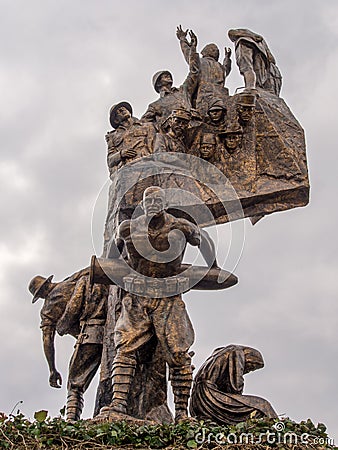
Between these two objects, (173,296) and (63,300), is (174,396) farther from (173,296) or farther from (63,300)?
(63,300)

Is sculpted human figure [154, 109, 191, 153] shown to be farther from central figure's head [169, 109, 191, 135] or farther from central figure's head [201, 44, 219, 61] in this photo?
central figure's head [201, 44, 219, 61]

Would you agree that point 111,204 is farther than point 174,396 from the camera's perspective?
Yes

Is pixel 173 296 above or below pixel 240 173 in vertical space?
below

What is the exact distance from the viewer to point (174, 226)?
10914 millimetres

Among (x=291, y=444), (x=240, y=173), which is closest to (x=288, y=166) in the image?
(x=240, y=173)

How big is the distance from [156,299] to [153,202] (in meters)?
1.07

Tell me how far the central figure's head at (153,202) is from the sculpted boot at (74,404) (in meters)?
2.39

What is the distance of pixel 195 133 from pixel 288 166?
4.19ft

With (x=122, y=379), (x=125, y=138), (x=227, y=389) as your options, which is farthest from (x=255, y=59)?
(x=122, y=379)

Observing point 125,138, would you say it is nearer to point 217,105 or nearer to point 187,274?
point 217,105

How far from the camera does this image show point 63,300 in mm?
11797

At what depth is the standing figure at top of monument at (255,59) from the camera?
44.6 feet

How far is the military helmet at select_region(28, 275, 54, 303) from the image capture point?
1188 cm

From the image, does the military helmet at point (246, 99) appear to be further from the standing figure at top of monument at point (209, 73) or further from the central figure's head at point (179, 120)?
the central figure's head at point (179, 120)
